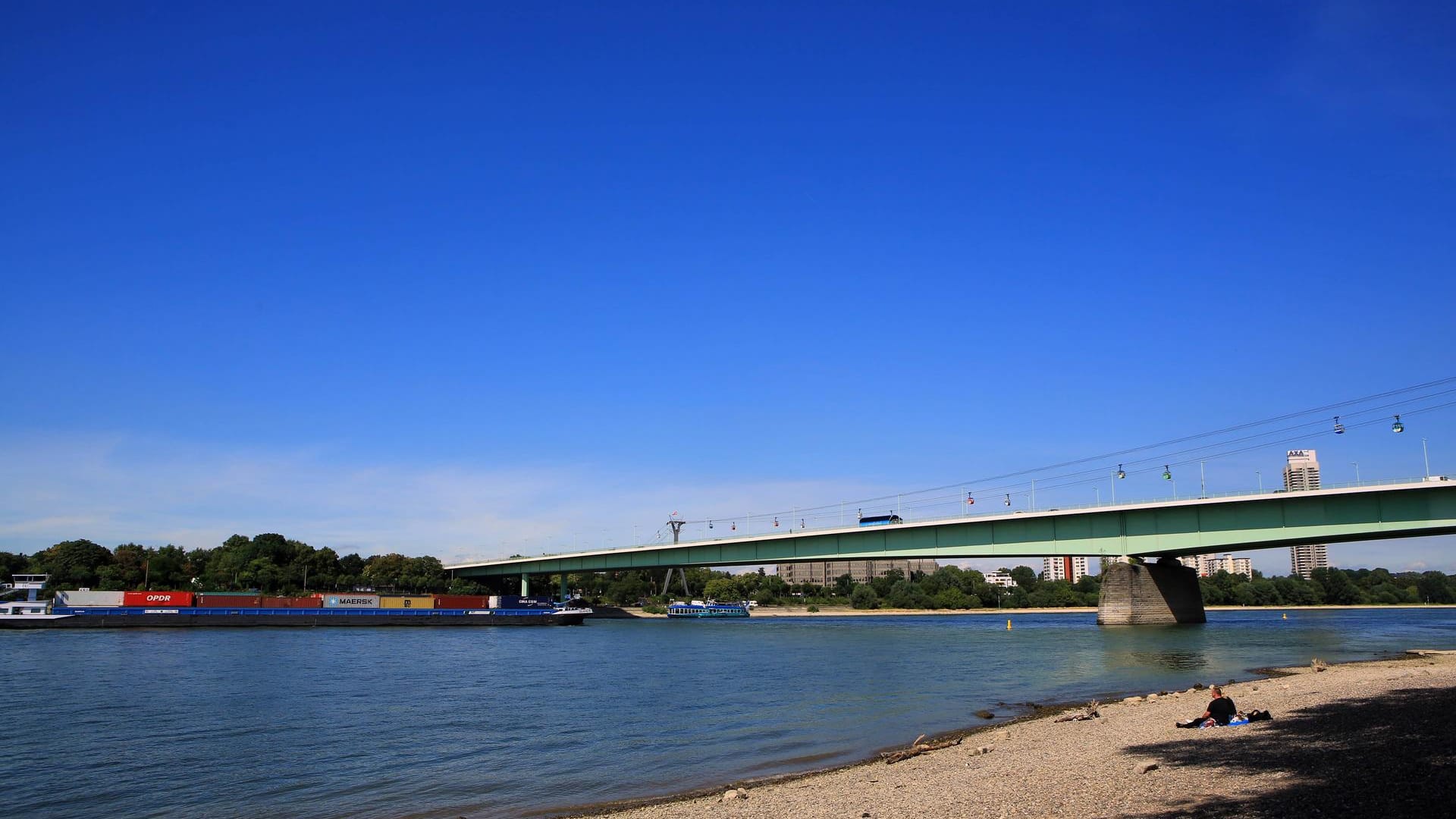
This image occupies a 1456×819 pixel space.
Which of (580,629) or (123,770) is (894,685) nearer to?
(123,770)

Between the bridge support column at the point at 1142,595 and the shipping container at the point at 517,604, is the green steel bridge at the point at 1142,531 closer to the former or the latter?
the bridge support column at the point at 1142,595

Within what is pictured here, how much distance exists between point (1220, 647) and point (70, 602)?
4211 inches

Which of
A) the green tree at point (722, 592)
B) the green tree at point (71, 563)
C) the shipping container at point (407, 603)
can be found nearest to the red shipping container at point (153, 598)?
the shipping container at point (407, 603)

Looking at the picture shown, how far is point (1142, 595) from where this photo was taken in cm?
8844

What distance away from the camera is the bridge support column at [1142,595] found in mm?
88312

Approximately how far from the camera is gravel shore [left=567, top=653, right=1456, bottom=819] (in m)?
13.6

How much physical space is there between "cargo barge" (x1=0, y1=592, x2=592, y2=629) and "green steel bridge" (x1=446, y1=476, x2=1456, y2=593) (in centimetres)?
2295

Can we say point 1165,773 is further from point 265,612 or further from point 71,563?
point 71,563

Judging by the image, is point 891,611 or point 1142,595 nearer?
point 1142,595

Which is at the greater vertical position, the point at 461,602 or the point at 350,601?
the point at 350,601

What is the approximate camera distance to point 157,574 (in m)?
146

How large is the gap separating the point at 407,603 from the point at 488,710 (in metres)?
85.7

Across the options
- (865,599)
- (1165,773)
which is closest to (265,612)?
(1165,773)

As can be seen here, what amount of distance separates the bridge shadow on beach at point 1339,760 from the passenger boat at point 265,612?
101m
